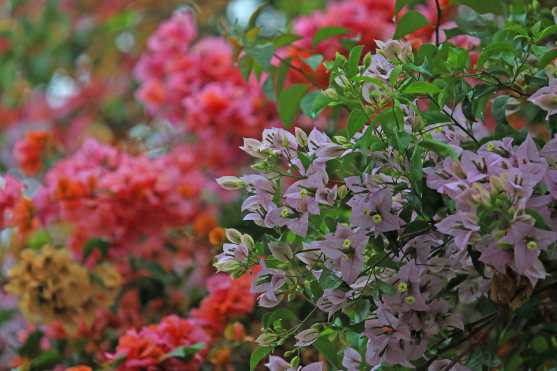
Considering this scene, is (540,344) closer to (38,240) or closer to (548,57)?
(548,57)

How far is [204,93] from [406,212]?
0.59m

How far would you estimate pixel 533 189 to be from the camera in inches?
22.1

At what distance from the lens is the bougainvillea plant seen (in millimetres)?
550

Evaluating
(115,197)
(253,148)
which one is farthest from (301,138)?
(115,197)

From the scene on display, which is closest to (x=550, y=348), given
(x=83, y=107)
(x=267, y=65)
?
(x=267, y=65)

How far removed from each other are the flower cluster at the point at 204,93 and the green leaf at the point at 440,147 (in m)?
0.61

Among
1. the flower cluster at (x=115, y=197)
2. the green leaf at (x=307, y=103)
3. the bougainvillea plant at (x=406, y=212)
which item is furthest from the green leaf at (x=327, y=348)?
the flower cluster at (x=115, y=197)

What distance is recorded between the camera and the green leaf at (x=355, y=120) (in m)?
0.62

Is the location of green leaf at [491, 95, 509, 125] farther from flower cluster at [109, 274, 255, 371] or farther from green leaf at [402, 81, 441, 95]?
flower cluster at [109, 274, 255, 371]

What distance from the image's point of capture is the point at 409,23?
81cm

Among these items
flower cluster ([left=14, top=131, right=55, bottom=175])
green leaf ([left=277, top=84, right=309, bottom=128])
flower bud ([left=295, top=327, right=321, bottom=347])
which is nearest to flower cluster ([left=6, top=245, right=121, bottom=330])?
flower cluster ([left=14, top=131, right=55, bottom=175])

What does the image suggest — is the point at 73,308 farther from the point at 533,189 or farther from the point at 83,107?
the point at 83,107

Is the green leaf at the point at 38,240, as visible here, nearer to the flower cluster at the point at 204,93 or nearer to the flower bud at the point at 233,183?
the flower cluster at the point at 204,93

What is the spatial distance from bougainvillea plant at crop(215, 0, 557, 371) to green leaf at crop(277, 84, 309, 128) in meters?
0.16
